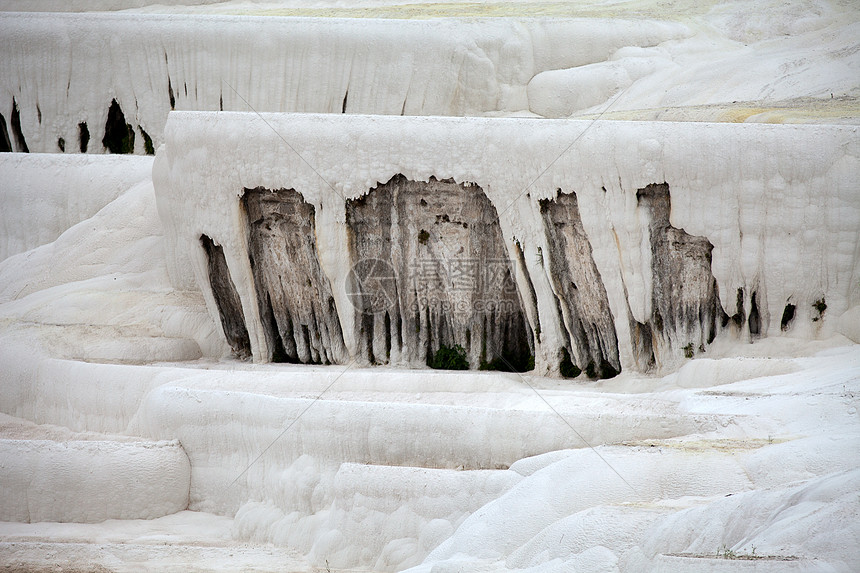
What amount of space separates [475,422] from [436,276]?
3.97 metres

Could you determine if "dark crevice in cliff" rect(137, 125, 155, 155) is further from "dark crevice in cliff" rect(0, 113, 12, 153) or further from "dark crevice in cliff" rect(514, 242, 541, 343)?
"dark crevice in cliff" rect(514, 242, 541, 343)

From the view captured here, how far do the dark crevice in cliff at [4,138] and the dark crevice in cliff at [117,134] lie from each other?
7.65ft

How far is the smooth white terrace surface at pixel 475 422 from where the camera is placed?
378 inches

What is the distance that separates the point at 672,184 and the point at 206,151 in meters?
6.80

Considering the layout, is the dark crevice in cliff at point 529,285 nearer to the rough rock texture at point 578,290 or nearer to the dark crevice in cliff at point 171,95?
the rough rock texture at point 578,290

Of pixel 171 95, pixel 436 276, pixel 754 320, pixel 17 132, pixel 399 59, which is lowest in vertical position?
pixel 754 320

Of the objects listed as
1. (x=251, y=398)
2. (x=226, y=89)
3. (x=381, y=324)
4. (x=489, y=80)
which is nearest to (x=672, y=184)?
(x=381, y=324)

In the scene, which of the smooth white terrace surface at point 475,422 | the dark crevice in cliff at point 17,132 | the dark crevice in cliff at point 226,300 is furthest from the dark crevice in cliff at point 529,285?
the dark crevice in cliff at point 17,132

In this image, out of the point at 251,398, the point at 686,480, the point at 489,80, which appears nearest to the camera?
the point at 686,480

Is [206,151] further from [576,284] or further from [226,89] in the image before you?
[226,89]

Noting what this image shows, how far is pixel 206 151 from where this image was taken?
1700 cm

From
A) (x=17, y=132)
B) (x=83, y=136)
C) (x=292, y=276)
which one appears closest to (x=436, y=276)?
(x=292, y=276)

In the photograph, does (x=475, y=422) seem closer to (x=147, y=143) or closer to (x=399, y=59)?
(x=399, y=59)

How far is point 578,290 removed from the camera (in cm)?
1566
